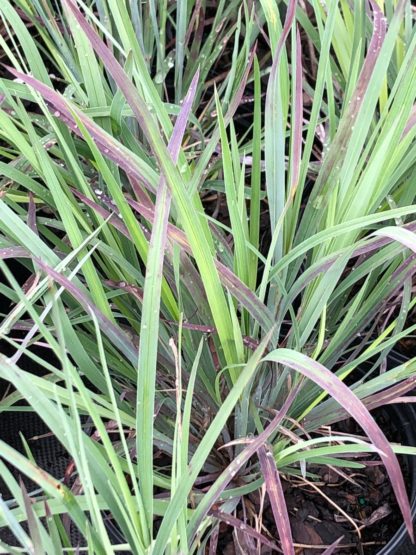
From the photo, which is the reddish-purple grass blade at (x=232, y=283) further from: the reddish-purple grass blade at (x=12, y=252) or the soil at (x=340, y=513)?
the soil at (x=340, y=513)

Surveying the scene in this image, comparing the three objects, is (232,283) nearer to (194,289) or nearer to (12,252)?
(194,289)

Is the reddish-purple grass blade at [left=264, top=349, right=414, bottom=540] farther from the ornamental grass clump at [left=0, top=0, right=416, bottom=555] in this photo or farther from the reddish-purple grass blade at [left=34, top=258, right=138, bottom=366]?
the reddish-purple grass blade at [left=34, top=258, right=138, bottom=366]

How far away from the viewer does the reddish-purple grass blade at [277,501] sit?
20.1 inches

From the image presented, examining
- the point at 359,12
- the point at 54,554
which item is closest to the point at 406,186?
the point at 359,12

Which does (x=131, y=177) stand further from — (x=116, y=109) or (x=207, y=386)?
(x=207, y=386)

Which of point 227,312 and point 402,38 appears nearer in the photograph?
point 227,312

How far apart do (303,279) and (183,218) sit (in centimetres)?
13

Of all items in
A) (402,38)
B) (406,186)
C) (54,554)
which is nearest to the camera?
(54,554)

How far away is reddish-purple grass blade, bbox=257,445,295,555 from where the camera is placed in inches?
20.1

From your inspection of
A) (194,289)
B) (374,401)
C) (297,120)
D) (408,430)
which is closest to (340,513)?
(408,430)

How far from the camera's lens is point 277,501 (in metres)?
0.52

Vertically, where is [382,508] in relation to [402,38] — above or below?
below

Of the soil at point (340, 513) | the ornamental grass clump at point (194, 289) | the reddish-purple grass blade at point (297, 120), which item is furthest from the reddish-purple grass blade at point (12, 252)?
the soil at point (340, 513)

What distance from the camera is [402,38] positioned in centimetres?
79
